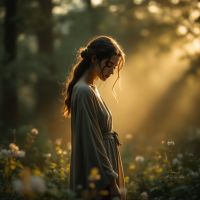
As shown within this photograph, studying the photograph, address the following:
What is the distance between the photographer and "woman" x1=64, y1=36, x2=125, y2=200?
64.8 inches

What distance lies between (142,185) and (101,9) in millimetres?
11774

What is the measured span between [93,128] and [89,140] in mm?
104

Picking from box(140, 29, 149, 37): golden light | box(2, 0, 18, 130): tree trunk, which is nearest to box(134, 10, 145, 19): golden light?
box(140, 29, 149, 37): golden light

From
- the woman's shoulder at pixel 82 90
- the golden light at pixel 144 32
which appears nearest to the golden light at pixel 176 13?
the golden light at pixel 144 32

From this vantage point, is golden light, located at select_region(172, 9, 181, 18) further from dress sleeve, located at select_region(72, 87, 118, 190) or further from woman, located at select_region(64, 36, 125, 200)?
dress sleeve, located at select_region(72, 87, 118, 190)

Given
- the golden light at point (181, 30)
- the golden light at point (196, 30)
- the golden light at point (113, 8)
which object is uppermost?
the golden light at point (113, 8)

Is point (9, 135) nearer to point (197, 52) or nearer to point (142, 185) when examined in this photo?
point (142, 185)

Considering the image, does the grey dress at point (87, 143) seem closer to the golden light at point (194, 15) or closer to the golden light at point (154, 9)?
the golden light at point (194, 15)

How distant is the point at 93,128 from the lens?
67.2 inches

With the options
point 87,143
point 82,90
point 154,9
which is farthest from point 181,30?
point 87,143

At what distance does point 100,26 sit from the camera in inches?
432

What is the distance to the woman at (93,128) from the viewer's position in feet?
5.40

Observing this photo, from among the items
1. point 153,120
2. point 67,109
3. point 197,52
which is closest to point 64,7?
point 197,52

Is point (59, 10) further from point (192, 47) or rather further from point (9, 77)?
point (192, 47)
